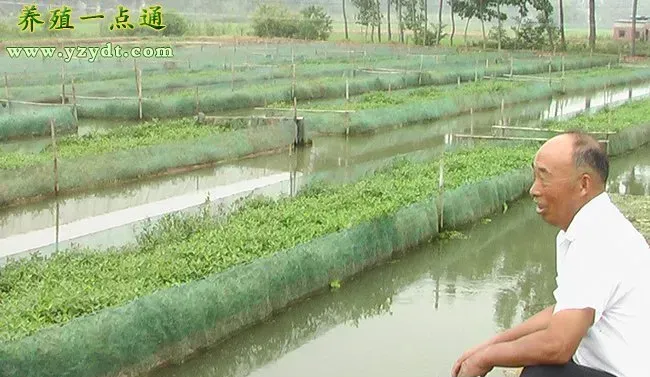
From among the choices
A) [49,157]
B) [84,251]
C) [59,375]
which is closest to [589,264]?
[59,375]

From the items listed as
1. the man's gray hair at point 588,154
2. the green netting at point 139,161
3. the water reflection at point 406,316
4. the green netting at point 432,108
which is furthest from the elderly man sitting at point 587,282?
the green netting at point 432,108

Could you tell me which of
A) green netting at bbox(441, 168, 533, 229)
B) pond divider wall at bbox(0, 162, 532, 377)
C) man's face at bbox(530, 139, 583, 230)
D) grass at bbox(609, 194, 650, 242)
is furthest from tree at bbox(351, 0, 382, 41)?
man's face at bbox(530, 139, 583, 230)

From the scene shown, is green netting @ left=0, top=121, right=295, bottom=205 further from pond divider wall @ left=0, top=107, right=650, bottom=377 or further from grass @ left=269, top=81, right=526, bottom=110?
pond divider wall @ left=0, top=107, right=650, bottom=377

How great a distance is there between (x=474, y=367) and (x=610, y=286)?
1.90ft

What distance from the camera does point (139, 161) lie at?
44.1 ft

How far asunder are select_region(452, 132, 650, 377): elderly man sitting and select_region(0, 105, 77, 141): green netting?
16.2 meters

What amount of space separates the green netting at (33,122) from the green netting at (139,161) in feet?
15.0

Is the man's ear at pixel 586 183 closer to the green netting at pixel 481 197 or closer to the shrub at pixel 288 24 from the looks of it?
the green netting at pixel 481 197

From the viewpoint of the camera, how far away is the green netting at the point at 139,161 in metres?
11.7

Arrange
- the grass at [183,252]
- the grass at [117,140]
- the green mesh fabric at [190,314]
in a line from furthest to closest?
the grass at [117,140], the grass at [183,252], the green mesh fabric at [190,314]

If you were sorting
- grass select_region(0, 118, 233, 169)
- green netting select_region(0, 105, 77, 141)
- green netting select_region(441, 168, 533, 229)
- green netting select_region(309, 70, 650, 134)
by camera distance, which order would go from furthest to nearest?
green netting select_region(309, 70, 650, 134) < green netting select_region(0, 105, 77, 141) < grass select_region(0, 118, 233, 169) < green netting select_region(441, 168, 533, 229)

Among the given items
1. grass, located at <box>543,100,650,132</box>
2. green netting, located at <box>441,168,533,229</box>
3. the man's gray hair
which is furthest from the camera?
grass, located at <box>543,100,650,132</box>

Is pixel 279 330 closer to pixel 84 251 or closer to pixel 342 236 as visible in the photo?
pixel 342 236

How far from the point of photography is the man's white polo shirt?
2.50 metres
